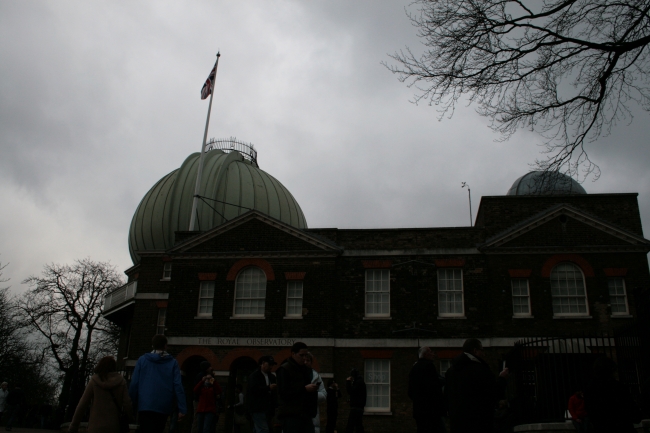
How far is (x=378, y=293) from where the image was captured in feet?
79.7

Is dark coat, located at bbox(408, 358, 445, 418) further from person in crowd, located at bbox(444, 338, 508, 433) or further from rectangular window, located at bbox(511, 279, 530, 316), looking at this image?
rectangular window, located at bbox(511, 279, 530, 316)

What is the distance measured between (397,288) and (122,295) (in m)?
15.6

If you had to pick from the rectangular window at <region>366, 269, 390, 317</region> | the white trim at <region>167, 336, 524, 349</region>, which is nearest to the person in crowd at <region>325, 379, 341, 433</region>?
the white trim at <region>167, 336, 524, 349</region>

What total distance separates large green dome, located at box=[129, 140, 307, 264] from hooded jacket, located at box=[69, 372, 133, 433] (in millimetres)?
23283

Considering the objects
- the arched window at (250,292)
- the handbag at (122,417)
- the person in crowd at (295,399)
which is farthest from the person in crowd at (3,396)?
the person in crowd at (295,399)

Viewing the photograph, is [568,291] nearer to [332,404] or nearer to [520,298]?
[520,298]

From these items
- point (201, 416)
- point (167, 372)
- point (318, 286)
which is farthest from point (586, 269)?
point (167, 372)

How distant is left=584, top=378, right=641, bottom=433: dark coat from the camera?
7.00 m

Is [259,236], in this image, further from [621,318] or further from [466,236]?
[621,318]

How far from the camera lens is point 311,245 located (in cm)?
2481

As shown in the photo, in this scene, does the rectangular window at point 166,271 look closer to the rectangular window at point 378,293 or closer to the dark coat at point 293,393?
the rectangular window at point 378,293

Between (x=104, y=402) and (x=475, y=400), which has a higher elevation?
(x=475, y=400)

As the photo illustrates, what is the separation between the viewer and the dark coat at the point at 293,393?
755cm

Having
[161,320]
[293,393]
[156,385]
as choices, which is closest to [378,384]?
[161,320]
